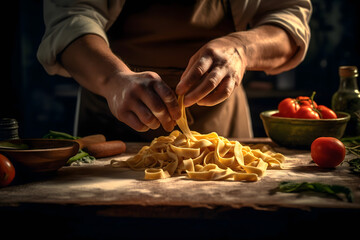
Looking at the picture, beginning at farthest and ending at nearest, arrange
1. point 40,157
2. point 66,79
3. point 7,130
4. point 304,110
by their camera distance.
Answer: point 66,79, point 304,110, point 7,130, point 40,157

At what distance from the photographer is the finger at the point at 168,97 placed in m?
1.69

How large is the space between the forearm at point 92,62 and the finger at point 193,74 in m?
0.33

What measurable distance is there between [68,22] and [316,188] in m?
1.63

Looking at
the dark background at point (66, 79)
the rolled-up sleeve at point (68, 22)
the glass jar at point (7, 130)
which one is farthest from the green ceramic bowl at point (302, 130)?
the dark background at point (66, 79)

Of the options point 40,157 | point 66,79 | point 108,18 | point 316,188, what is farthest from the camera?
point 66,79

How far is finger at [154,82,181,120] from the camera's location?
1.69 metres

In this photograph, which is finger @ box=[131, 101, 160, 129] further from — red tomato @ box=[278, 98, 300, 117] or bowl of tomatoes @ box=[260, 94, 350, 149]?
red tomato @ box=[278, 98, 300, 117]

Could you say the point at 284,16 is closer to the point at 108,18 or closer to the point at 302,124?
the point at 302,124

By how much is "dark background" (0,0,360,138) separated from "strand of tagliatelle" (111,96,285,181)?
11.7 ft

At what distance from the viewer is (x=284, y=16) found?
2.55 m

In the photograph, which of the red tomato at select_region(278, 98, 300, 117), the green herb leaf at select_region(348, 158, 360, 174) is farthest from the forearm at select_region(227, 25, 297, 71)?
the green herb leaf at select_region(348, 158, 360, 174)

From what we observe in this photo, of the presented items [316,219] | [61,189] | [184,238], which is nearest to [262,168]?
[316,219]

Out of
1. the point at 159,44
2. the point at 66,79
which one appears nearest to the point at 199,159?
the point at 159,44

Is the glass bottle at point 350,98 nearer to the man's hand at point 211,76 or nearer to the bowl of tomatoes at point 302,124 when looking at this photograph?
Result: the bowl of tomatoes at point 302,124
